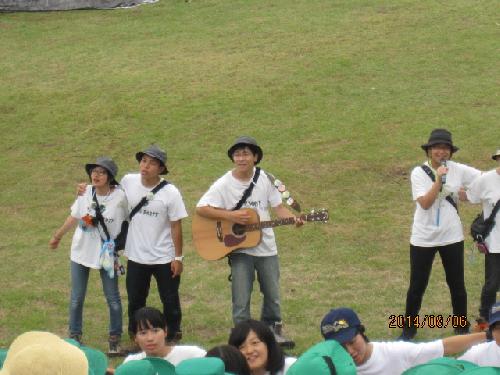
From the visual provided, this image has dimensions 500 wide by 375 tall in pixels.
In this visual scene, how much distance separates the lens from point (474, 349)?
5535mm

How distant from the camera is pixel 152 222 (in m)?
8.10

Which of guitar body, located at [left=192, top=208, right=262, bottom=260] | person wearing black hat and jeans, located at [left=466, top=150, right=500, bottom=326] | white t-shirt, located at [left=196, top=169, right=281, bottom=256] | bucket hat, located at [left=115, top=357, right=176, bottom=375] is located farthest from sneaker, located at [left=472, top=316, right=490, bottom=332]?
bucket hat, located at [left=115, top=357, right=176, bottom=375]

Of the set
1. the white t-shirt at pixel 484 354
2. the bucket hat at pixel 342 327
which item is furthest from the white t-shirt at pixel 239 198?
the white t-shirt at pixel 484 354

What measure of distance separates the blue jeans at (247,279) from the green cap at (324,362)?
3504 mm

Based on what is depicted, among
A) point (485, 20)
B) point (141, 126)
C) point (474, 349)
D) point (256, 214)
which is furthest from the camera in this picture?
point (485, 20)

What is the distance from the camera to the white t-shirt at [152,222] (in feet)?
26.5

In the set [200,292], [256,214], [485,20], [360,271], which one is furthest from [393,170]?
[485,20]

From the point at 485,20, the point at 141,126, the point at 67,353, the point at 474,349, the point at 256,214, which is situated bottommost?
the point at 474,349

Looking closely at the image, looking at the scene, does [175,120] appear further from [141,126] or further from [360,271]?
[360,271]

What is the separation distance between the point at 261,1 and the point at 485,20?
20.1ft

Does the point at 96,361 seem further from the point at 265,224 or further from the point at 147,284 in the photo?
the point at 147,284

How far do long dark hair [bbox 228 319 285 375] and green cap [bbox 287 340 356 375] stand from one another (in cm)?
89

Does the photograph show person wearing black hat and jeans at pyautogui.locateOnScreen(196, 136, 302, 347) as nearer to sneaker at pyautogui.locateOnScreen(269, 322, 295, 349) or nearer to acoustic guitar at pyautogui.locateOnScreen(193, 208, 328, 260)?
acoustic guitar at pyautogui.locateOnScreen(193, 208, 328, 260)
